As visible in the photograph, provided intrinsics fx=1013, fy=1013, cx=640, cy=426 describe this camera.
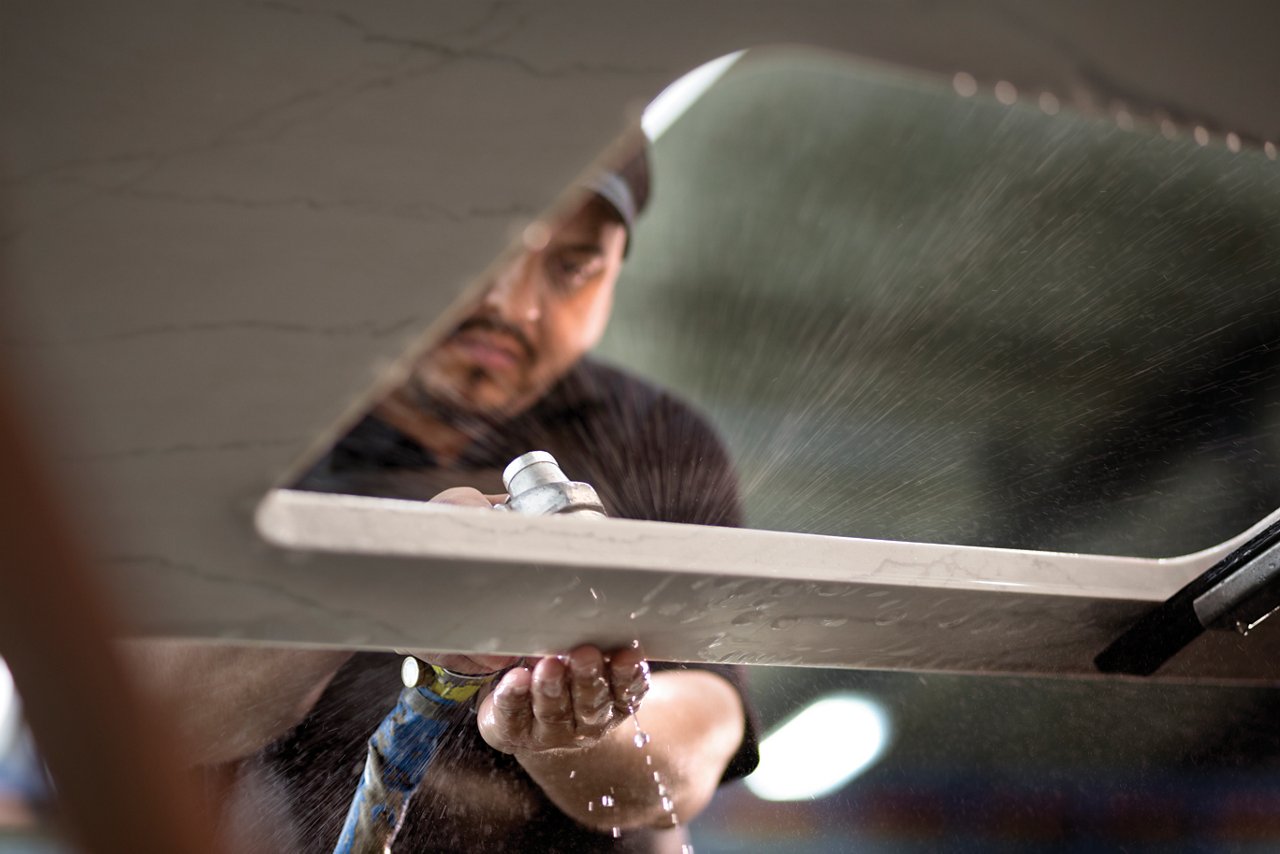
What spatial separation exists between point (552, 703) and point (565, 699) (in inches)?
0.4

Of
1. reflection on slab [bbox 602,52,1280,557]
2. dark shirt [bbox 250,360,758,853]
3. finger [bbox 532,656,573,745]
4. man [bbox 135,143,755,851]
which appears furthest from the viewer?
reflection on slab [bbox 602,52,1280,557]

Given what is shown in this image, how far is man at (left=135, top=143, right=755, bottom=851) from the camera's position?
0.73 metres

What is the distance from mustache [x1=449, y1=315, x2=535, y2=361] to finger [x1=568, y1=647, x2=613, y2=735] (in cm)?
76

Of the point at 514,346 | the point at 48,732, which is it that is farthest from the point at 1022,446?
the point at 48,732

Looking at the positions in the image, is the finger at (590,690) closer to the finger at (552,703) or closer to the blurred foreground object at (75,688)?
the finger at (552,703)

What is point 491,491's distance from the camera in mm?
1439

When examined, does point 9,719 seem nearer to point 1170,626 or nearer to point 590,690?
point 590,690

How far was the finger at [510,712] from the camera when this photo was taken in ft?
2.23

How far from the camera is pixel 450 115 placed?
30cm

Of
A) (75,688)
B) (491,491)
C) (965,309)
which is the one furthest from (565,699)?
(965,309)

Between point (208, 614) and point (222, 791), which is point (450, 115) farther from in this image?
point (222, 791)

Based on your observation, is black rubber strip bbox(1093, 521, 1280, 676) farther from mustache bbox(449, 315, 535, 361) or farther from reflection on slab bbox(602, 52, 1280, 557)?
mustache bbox(449, 315, 535, 361)

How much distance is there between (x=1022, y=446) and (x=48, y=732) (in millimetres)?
1360

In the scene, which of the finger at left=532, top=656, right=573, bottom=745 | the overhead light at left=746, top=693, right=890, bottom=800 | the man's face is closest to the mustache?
the man's face
